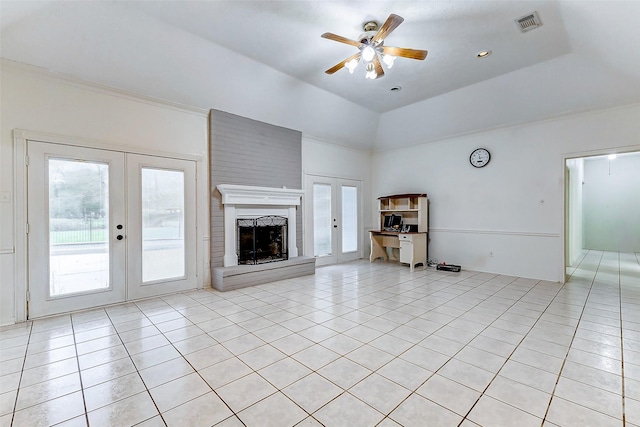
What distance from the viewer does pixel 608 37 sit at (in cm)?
326

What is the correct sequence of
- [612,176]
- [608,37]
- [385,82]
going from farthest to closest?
[612,176]
[385,82]
[608,37]

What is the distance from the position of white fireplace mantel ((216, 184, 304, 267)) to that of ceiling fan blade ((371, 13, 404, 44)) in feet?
10.2

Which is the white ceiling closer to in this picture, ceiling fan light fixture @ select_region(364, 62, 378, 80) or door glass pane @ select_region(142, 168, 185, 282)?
ceiling fan light fixture @ select_region(364, 62, 378, 80)

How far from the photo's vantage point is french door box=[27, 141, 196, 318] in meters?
3.47

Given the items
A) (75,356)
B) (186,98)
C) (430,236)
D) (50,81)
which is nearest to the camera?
(75,356)

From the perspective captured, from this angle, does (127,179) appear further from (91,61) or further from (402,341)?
(402,341)

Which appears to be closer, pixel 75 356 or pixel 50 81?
pixel 75 356

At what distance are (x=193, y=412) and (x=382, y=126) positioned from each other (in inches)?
256

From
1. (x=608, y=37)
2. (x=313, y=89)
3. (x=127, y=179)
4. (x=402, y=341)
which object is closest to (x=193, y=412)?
(x=402, y=341)

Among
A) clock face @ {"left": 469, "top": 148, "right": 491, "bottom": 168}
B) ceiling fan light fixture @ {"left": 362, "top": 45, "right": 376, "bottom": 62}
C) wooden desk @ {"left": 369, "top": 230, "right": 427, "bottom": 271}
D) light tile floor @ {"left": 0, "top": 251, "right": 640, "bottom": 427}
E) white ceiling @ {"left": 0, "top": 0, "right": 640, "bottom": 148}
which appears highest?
white ceiling @ {"left": 0, "top": 0, "right": 640, "bottom": 148}

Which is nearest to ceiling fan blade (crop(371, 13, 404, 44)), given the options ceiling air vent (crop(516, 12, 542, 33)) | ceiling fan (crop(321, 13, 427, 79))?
ceiling fan (crop(321, 13, 427, 79))

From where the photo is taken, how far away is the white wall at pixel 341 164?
6445 mm

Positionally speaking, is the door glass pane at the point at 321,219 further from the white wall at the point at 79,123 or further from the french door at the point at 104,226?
the french door at the point at 104,226

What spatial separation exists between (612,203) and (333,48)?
9.83m
